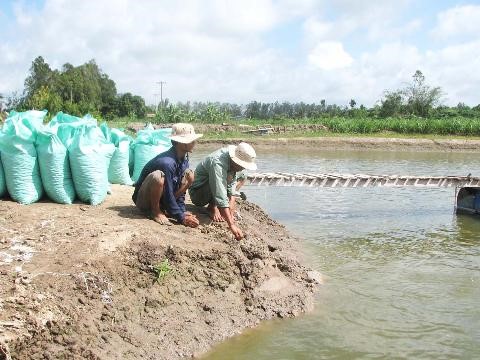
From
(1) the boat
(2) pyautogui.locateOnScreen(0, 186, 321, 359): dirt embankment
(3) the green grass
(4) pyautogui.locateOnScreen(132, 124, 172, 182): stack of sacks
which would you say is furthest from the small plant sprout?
(3) the green grass

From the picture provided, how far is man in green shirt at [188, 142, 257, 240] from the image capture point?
4648 mm

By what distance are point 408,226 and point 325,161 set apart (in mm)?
10384

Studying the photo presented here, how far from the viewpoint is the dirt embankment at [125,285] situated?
3176 millimetres

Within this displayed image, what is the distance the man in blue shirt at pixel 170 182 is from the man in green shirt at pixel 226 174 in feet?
0.78

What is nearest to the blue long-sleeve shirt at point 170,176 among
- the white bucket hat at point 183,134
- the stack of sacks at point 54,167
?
the white bucket hat at point 183,134

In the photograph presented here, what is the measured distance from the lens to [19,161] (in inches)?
185

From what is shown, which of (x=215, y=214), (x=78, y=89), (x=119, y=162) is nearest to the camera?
(x=215, y=214)

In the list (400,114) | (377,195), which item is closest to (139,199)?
(377,195)

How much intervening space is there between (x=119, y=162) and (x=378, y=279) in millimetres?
3289

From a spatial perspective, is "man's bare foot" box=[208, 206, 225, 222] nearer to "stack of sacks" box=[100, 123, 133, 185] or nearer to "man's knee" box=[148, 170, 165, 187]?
"man's knee" box=[148, 170, 165, 187]

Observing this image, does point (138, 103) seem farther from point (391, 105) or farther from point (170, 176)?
point (170, 176)

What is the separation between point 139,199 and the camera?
15.6 ft

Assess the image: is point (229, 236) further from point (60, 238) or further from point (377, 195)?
point (377, 195)

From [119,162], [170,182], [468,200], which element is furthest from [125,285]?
[468,200]
